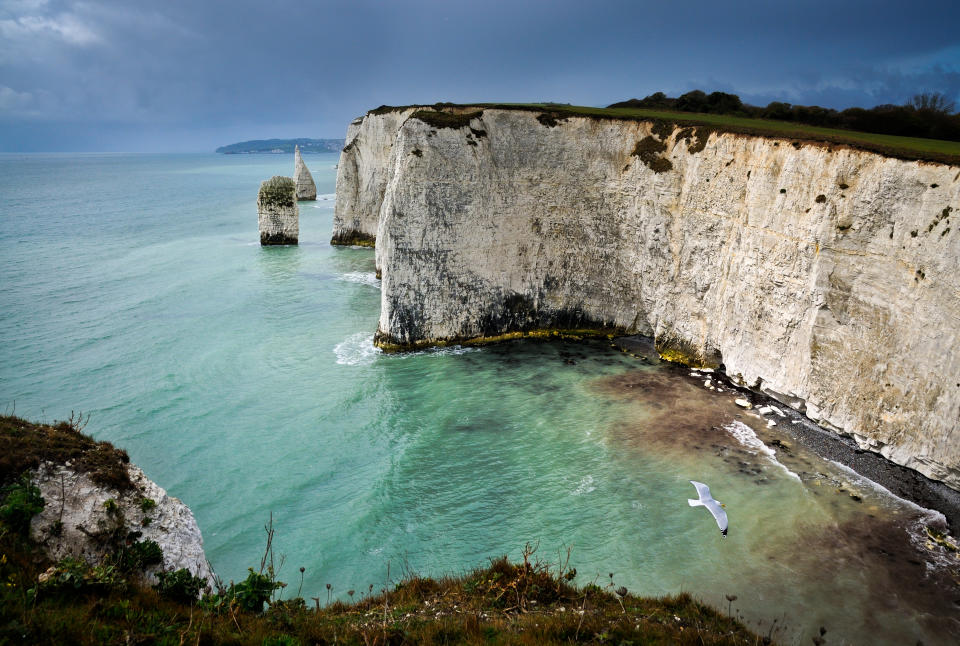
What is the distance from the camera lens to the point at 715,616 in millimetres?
9312

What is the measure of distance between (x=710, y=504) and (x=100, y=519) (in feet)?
45.9

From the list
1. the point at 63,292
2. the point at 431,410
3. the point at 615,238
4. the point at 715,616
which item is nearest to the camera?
the point at 715,616

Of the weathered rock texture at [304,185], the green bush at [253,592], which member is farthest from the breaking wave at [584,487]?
the weathered rock texture at [304,185]

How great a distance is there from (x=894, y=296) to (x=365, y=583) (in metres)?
17.3

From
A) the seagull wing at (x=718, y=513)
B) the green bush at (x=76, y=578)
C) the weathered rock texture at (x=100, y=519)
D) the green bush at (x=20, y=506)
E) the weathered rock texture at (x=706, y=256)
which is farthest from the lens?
the weathered rock texture at (x=706, y=256)

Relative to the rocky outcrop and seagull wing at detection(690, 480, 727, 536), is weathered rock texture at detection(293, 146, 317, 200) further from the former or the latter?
seagull wing at detection(690, 480, 727, 536)

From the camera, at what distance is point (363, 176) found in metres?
47.3

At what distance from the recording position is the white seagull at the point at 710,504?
537 inches

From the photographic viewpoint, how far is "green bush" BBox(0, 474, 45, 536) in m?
7.02

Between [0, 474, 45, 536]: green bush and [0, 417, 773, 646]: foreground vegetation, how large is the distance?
0.01m

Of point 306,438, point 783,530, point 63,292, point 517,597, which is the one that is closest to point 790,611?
point 783,530

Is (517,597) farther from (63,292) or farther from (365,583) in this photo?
(63,292)

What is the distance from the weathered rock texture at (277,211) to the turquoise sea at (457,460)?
1794 cm

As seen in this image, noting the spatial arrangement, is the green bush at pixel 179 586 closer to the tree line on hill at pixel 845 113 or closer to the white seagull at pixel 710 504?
the white seagull at pixel 710 504
